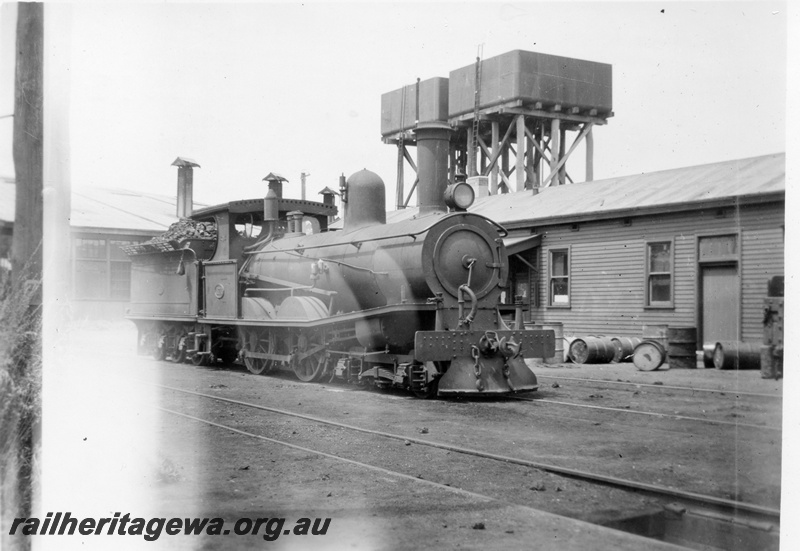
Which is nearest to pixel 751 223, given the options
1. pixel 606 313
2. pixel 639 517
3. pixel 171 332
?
pixel 606 313

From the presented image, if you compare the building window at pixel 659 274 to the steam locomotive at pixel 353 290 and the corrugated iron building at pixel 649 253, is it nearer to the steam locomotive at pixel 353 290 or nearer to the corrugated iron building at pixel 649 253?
the corrugated iron building at pixel 649 253

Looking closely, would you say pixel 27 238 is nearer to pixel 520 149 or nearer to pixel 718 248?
pixel 718 248

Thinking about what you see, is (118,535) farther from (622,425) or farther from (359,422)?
(622,425)

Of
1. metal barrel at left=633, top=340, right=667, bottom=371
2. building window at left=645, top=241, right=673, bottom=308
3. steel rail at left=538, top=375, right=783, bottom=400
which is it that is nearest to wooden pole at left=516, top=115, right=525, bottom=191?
building window at left=645, top=241, right=673, bottom=308

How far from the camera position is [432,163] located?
1056 cm

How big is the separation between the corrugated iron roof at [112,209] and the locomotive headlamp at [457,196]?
13.8ft

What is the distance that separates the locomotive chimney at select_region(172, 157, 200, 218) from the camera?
714 cm

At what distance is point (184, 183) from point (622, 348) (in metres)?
10.2

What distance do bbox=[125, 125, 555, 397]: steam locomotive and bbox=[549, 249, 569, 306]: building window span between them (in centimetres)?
715

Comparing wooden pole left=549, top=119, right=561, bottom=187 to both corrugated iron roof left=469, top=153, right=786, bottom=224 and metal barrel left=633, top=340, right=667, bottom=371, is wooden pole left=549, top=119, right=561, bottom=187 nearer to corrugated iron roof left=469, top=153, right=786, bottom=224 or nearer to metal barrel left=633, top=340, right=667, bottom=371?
corrugated iron roof left=469, top=153, right=786, bottom=224

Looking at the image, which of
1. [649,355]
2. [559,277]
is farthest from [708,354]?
[559,277]

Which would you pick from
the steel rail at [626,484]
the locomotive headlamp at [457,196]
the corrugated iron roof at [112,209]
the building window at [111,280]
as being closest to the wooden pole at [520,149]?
the corrugated iron roof at [112,209]

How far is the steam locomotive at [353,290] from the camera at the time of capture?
9.80 metres

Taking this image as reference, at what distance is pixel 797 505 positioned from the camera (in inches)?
195
